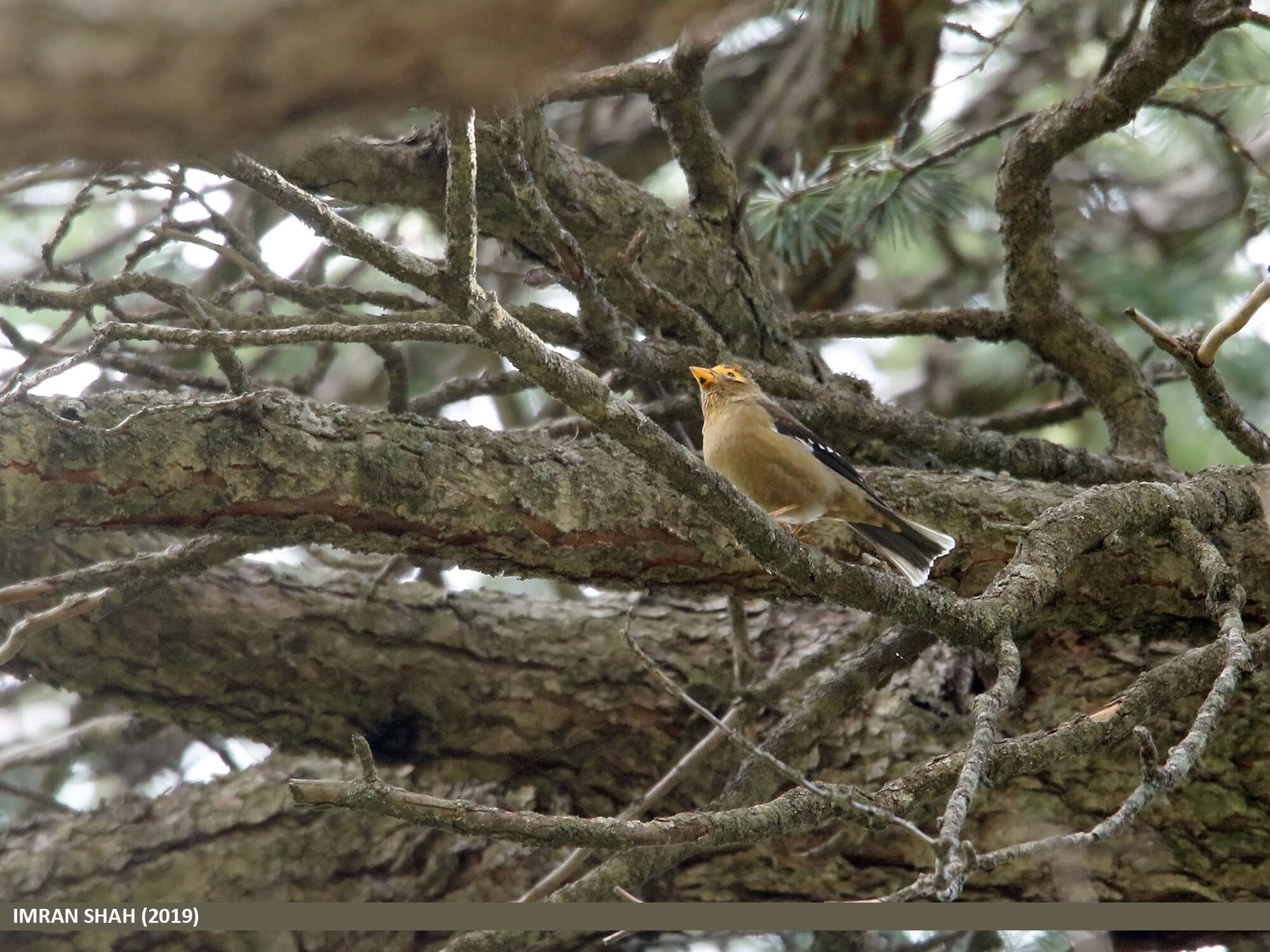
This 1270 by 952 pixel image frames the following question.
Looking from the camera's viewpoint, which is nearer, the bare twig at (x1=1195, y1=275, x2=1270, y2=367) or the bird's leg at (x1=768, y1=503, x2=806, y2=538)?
the bare twig at (x1=1195, y1=275, x2=1270, y2=367)

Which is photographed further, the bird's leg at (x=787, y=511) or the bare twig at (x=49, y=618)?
the bird's leg at (x=787, y=511)

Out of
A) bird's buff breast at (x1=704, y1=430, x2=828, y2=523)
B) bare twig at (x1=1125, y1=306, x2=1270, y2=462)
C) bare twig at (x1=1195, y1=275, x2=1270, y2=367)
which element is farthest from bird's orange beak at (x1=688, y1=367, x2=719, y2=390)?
bare twig at (x1=1195, y1=275, x2=1270, y2=367)

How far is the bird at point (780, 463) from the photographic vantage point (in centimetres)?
363

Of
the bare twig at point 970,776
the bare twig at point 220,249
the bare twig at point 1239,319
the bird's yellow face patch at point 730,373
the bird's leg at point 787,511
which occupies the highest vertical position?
the bare twig at point 220,249

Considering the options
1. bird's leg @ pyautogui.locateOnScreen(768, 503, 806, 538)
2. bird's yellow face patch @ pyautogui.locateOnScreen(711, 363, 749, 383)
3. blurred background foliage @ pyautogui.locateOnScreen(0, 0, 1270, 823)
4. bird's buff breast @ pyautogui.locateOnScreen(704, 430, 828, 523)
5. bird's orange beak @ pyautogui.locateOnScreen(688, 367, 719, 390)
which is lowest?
bird's leg @ pyautogui.locateOnScreen(768, 503, 806, 538)

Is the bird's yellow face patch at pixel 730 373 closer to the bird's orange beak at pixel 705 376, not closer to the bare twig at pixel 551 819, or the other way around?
the bird's orange beak at pixel 705 376

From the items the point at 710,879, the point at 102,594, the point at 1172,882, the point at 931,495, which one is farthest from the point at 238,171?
the point at 1172,882

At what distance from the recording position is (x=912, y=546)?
3.53 meters

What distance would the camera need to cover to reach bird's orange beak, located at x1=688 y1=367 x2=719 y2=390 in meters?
3.91

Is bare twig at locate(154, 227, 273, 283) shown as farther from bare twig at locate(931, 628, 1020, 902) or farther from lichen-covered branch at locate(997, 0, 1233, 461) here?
lichen-covered branch at locate(997, 0, 1233, 461)

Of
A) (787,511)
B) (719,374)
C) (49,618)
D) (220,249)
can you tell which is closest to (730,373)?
(719,374)

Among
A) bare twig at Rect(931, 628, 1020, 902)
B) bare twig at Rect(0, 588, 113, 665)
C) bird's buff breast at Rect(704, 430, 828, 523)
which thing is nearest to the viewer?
bare twig at Rect(931, 628, 1020, 902)

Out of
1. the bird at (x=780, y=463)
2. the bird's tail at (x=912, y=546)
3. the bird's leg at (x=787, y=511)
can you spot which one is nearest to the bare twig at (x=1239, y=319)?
the bird's tail at (x=912, y=546)

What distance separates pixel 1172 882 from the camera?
3352 mm
